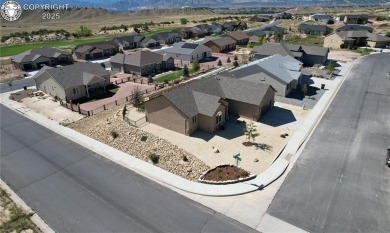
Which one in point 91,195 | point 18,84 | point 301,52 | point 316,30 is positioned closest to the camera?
point 91,195

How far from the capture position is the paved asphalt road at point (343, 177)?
20.6 metres

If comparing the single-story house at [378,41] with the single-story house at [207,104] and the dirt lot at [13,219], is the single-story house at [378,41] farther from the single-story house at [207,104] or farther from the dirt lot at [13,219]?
the dirt lot at [13,219]

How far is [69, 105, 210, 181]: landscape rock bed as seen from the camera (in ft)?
88.0

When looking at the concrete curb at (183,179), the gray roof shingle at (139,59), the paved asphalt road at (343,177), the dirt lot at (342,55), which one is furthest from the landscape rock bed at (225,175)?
the dirt lot at (342,55)

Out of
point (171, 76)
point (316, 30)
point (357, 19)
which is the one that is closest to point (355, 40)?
point (316, 30)

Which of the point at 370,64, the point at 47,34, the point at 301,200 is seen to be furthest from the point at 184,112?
the point at 47,34

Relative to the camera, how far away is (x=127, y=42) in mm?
90125

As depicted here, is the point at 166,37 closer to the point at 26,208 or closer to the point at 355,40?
the point at 355,40

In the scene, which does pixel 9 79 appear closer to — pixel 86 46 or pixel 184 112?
pixel 86 46

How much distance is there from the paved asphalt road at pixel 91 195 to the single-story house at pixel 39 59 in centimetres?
4187

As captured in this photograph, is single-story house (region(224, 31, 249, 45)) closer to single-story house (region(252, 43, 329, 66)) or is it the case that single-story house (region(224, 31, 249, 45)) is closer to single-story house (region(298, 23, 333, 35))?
single-story house (region(252, 43, 329, 66))

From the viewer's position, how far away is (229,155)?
29.0 metres

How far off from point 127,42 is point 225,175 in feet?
248

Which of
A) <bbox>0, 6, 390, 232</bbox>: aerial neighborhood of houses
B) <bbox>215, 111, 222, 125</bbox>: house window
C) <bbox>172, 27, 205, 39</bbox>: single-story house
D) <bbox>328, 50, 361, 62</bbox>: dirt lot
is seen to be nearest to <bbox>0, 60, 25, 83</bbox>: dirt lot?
<bbox>0, 6, 390, 232</bbox>: aerial neighborhood of houses
